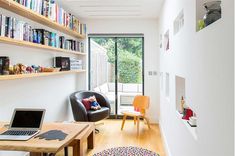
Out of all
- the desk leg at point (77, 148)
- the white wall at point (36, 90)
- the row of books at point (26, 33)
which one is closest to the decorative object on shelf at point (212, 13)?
the row of books at point (26, 33)

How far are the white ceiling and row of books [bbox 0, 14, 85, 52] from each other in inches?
29.0

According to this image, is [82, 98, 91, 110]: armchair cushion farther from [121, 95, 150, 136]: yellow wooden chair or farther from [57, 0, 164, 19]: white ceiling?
[57, 0, 164, 19]: white ceiling

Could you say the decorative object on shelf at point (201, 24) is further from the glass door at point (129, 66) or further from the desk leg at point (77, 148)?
the glass door at point (129, 66)

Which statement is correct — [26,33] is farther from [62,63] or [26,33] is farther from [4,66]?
[62,63]

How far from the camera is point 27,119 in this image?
7.64 ft

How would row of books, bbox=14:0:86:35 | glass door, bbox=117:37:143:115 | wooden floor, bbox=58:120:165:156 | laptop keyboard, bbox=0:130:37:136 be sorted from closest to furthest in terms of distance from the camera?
laptop keyboard, bbox=0:130:37:136
row of books, bbox=14:0:86:35
wooden floor, bbox=58:120:165:156
glass door, bbox=117:37:143:115

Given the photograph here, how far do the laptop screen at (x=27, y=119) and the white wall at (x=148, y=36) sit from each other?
12.0 feet

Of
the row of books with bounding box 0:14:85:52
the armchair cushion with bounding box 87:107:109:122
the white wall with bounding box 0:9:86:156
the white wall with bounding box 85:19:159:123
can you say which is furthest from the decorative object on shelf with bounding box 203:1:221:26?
the white wall with bounding box 85:19:159:123

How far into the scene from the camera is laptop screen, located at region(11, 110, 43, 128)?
2301 mm

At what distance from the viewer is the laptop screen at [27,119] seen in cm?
230

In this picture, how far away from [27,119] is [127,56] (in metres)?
3.94

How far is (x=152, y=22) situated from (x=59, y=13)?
2.51 m

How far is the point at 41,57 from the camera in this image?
3773 millimetres

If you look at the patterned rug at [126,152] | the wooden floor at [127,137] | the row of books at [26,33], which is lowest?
Result: the patterned rug at [126,152]
